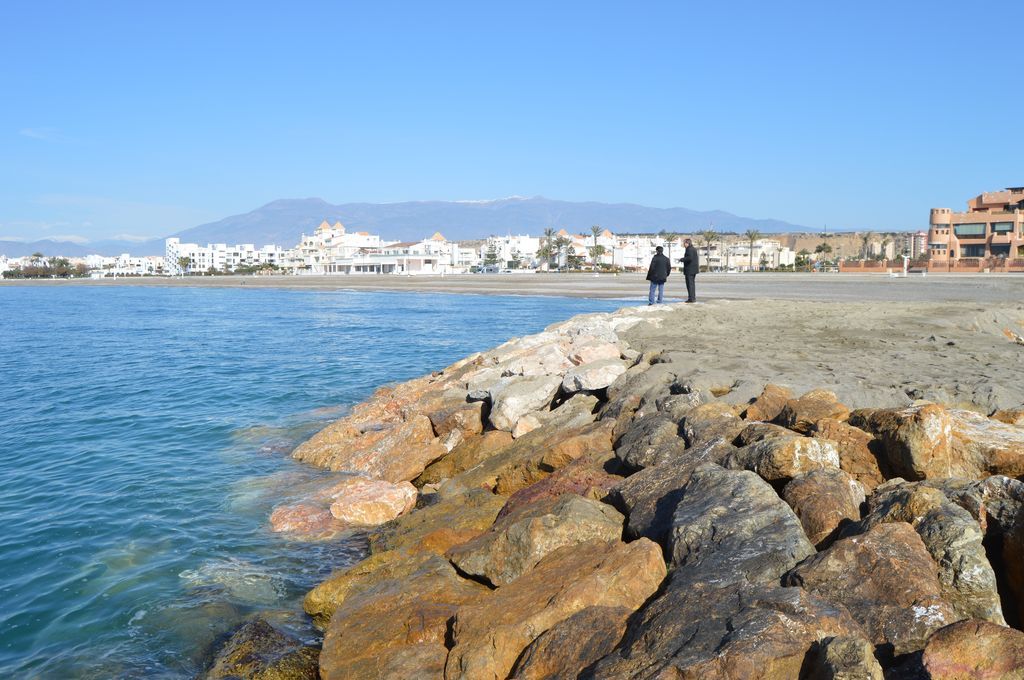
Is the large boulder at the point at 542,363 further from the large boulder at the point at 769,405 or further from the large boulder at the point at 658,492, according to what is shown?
the large boulder at the point at 658,492

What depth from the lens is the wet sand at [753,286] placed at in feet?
104

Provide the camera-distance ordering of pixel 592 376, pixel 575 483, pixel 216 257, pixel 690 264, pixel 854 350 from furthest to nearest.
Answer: pixel 216 257 < pixel 690 264 < pixel 854 350 < pixel 592 376 < pixel 575 483

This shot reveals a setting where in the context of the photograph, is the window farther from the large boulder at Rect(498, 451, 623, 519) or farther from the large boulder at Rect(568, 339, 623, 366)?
the large boulder at Rect(498, 451, 623, 519)

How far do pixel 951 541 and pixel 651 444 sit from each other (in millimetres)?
3065

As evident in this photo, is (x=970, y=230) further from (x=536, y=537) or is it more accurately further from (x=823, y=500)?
(x=536, y=537)

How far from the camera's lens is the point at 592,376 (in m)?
10.3

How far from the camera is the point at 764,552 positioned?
14.4 feet

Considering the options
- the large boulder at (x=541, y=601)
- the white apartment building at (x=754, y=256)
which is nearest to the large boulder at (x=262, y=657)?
the large boulder at (x=541, y=601)

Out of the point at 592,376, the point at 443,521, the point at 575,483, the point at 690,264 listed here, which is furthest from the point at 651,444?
the point at 690,264

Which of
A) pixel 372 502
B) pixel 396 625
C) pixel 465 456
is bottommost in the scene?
pixel 372 502

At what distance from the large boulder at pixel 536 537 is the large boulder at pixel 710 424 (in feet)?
4.10

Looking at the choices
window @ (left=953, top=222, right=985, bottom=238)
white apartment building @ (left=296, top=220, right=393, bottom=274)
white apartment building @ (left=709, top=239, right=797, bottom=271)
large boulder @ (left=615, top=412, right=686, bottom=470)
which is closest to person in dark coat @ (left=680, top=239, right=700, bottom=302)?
large boulder @ (left=615, top=412, right=686, bottom=470)

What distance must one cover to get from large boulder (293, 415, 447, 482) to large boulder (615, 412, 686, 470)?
378cm

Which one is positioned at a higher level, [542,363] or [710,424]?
[710,424]
